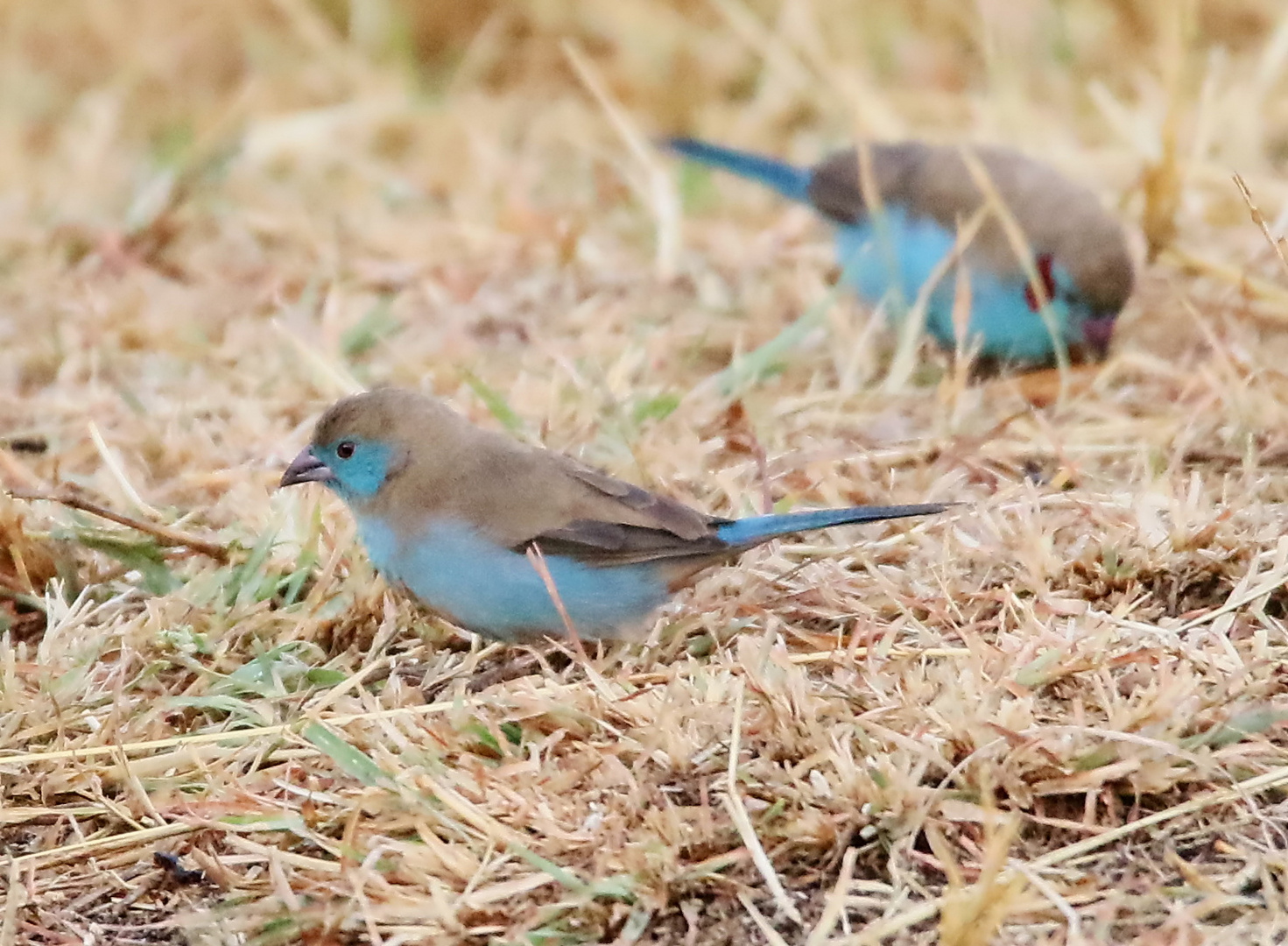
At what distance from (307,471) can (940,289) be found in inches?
77.8

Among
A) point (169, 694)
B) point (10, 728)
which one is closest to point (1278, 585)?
point (169, 694)

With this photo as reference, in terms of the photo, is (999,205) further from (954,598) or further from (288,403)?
(288,403)

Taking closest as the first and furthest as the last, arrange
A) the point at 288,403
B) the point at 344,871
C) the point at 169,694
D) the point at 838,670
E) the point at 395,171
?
the point at 344,871, the point at 838,670, the point at 169,694, the point at 288,403, the point at 395,171

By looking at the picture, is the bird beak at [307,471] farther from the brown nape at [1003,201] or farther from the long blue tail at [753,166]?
the long blue tail at [753,166]

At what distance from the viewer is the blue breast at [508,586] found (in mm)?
2812

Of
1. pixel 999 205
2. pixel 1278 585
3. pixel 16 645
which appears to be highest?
pixel 999 205

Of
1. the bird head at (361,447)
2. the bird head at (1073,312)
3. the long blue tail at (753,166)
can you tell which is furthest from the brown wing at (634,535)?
the long blue tail at (753,166)

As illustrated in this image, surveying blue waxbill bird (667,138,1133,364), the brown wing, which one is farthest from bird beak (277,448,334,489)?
blue waxbill bird (667,138,1133,364)

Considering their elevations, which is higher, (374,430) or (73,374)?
(374,430)

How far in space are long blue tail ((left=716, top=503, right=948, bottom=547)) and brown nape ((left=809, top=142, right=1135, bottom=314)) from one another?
5.20 ft

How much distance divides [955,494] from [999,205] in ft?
3.28

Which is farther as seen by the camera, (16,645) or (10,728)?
(16,645)

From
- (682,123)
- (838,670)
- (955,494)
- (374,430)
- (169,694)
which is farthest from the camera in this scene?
(682,123)

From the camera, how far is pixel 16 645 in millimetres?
2984
